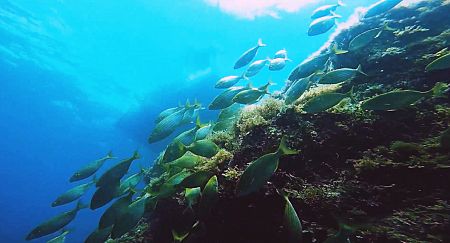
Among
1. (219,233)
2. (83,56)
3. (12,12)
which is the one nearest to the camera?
(219,233)

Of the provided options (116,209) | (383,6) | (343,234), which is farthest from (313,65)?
(116,209)

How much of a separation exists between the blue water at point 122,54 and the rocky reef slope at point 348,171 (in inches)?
810

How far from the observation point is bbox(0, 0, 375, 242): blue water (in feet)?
76.5

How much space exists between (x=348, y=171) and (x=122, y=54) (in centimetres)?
2871

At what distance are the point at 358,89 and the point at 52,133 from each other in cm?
5027

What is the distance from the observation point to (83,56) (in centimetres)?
2809

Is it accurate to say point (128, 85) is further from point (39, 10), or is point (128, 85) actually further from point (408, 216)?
point (408, 216)

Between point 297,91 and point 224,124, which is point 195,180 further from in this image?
point 297,91

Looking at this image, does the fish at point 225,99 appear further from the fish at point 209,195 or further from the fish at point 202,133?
the fish at point 209,195

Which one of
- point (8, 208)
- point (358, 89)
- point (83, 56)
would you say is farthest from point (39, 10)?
point (8, 208)

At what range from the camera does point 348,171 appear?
125 inches

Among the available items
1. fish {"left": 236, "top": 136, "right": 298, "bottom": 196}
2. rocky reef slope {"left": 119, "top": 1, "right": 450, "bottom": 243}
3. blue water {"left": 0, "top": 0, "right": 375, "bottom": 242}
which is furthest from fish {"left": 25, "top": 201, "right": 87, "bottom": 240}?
blue water {"left": 0, "top": 0, "right": 375, "bottom": 242}

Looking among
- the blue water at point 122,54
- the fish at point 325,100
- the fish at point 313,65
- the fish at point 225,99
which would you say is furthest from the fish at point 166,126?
the blue water at point 122,54

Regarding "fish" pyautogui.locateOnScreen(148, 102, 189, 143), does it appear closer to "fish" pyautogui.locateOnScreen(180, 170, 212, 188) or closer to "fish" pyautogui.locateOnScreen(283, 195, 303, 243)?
"fish" pyautogui.locateOnScreen(180, 170, 212, 188)
